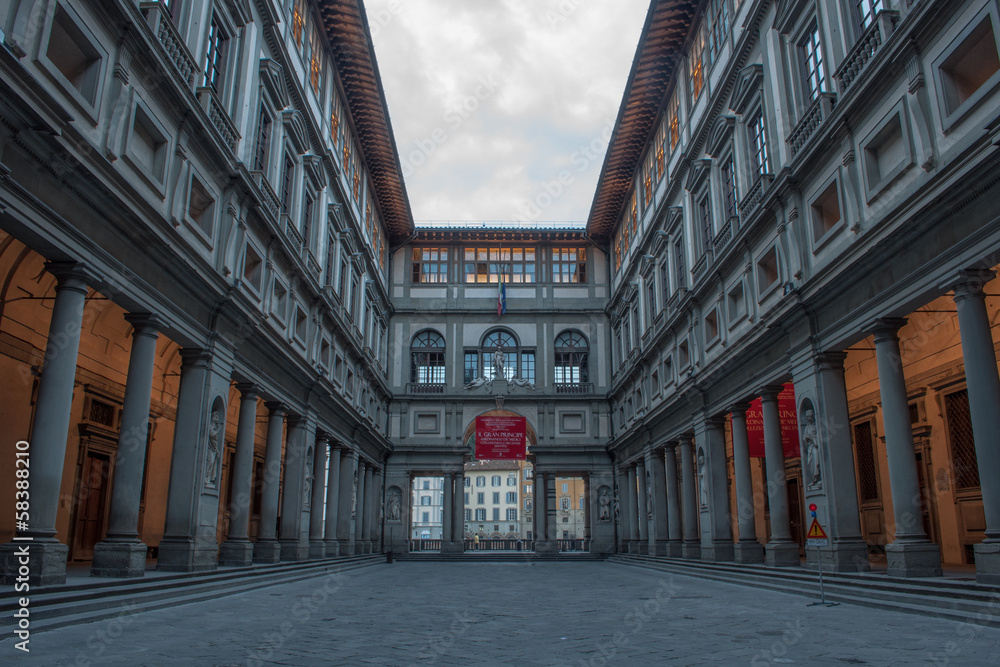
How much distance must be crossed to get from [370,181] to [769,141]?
2435 centimetres

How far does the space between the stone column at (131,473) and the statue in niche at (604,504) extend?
107 feet

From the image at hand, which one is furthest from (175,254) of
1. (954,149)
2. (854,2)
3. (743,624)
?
(854,2)

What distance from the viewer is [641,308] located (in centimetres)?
3688

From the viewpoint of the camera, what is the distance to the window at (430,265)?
48.2 metres

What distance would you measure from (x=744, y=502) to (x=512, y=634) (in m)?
14.5

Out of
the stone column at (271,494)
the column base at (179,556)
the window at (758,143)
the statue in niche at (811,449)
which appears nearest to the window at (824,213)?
the window at (758,143)

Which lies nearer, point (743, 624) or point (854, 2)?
point (743, 624)

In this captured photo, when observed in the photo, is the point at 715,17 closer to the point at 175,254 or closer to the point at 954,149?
the point at 954,149

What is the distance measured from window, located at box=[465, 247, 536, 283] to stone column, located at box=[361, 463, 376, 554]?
47.6 feet

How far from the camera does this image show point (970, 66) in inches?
499

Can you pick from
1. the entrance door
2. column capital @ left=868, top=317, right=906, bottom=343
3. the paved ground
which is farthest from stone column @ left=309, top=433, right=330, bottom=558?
column capital @ left=868, top=317, right=906, bottom=343

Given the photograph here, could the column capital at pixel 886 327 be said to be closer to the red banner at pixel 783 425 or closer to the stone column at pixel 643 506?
the red banner at pixel 783 425

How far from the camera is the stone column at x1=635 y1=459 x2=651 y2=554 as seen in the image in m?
35.6

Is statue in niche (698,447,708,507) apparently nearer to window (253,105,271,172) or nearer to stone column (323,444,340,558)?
stone column (323,444,340,558)
